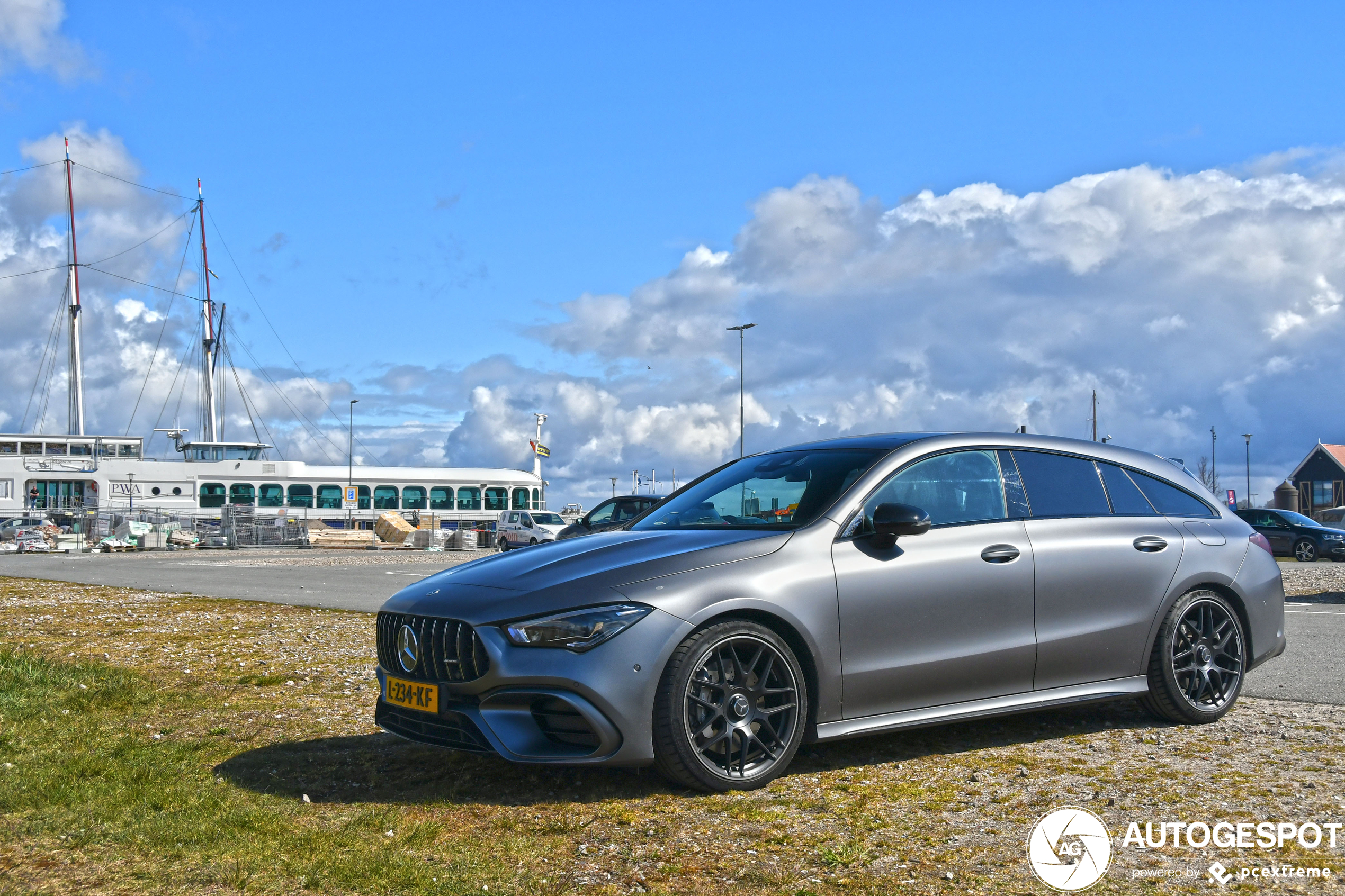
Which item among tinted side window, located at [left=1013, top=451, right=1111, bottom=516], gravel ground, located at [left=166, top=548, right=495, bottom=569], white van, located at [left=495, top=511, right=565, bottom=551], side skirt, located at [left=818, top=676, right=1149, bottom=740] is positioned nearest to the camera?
side skirt, located at [left=818, top=676, right=1149, bottom=740]

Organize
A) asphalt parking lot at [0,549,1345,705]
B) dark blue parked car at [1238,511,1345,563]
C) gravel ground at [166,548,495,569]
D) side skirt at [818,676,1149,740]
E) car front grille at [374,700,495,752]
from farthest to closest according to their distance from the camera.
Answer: dark blue parked car at [1238,511,1345,563] → gravel ground at [166,548,495,569] → asphalt parking lot at [0,549,1345,705] → side skirt at [818,676,1149,740] → car front grille at [374,700,495,752]

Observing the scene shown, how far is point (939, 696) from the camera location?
4969 millimetres

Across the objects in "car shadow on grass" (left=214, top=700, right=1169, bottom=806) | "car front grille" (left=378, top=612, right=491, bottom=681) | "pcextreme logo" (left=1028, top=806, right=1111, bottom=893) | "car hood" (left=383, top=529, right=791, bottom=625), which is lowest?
"car shadow on grass" (left=214, top=700, right=1169, bottom=806)

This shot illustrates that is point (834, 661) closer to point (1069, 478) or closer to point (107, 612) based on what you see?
point (1069, 478)

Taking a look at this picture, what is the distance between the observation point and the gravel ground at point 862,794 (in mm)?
3494

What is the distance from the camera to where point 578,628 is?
4.25 metres

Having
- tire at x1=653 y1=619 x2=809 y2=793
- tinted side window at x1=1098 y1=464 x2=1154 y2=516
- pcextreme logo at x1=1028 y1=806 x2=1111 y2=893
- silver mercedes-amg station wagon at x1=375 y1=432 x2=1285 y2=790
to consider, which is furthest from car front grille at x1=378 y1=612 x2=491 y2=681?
tinted side window at x1=1098 y1=464 x2=1154 y2=516

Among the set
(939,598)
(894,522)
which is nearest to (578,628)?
(894,522)

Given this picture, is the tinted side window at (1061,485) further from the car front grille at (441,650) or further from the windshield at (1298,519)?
the windshield at (1298,519)

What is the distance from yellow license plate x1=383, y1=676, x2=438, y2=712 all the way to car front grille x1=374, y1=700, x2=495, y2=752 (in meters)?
0.03

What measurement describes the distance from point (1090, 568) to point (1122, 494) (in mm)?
692

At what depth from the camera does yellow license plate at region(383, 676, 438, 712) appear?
447 centimetres

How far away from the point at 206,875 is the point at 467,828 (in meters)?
0.88

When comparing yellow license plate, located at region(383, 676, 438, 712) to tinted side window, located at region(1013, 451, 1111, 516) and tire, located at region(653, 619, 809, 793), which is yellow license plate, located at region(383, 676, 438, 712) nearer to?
tire, located at region(653, 619, 809, 793)
